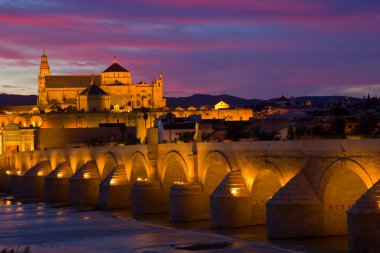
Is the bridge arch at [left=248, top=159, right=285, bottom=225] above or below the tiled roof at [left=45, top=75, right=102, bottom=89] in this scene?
below

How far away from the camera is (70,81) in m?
142

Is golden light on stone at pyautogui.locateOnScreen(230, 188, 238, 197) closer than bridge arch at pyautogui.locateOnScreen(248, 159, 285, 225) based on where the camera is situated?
Yes

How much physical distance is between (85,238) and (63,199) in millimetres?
22314

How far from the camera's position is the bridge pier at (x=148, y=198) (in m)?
40.0

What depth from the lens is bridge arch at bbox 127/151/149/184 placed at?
4497cm

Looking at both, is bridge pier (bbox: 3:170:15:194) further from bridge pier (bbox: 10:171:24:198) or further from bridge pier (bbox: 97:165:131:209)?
bridge pier (bbox: 97:165:131:209)

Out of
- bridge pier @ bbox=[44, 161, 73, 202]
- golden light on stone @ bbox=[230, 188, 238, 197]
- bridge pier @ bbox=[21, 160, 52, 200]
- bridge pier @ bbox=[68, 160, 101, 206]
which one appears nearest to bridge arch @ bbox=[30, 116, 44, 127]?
bridge pier @ bbox=[21, 160, 52, 200]

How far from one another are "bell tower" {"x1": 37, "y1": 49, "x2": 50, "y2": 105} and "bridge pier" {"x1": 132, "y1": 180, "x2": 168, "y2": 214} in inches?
4022

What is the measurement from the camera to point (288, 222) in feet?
88.2

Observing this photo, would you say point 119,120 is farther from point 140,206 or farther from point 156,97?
point 140,206

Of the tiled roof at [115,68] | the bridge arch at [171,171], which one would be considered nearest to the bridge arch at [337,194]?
the bridge arch at [171,171]

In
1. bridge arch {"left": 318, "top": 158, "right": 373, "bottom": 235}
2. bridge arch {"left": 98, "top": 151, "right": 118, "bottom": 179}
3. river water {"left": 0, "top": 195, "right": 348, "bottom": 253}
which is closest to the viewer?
river water {"left": 0, "top": 195, "right": 348, "bottom": 253}

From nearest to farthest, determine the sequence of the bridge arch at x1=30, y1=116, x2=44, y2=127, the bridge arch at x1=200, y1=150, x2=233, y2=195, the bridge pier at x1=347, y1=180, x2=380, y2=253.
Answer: the bridge pier at x1=347, y1=180, x2=380, y2=253 < the bridge arch at x1=200, y1=150, x2=233, y2=195 < the bridge arch at x1=30, y1=116, x2=44, y2=127

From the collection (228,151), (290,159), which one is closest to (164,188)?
(228,151)
